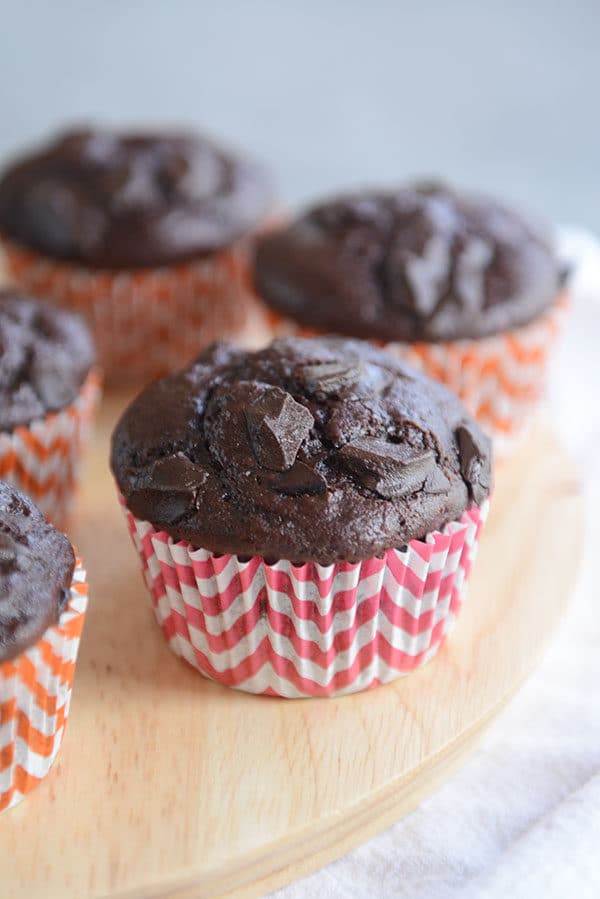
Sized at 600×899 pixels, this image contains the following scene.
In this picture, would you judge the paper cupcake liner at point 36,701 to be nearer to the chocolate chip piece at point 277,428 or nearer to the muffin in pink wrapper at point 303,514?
the muffin in pink wrapper at point 303,514

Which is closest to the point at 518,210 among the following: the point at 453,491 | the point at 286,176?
the point at 453,491

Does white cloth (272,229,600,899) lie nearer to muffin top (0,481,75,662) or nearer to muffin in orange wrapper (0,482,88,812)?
muffin in orange wrapper (0,482,88,812)

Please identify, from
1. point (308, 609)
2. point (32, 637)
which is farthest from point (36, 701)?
point (308, 609)

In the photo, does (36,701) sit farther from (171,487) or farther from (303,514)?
(303,514)

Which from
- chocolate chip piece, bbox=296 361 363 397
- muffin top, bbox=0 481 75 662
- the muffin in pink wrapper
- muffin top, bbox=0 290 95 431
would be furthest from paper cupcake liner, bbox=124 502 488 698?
muffin top, bbox=0 290 95 431

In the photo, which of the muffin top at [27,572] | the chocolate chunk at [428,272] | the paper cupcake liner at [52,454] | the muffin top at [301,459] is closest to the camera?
the muffin top at [27,572]

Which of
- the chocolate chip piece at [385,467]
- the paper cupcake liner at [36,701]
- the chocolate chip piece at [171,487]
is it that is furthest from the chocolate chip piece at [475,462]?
the paper cupcake liner at [36,701]
